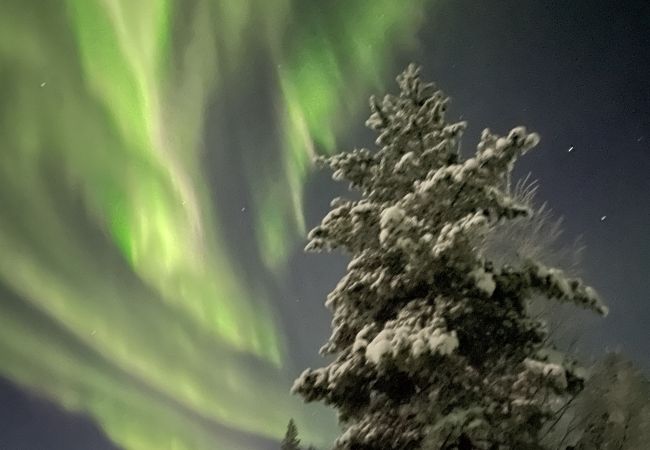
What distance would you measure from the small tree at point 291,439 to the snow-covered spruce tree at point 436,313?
35.9 ft

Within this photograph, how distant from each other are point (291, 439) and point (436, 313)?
12.4m

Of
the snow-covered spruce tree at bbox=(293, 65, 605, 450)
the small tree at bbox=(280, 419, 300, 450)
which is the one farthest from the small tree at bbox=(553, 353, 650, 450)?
the small tree at bbox=(280, 419, 300, 450)

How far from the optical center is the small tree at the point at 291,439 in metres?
16.5

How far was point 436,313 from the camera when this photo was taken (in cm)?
573

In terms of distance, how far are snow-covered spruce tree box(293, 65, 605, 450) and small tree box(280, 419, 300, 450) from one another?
10948 mm

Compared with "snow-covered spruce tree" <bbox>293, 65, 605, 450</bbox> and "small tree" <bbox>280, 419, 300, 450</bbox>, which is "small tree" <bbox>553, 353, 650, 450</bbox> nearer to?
"snow-covered spruce tree" <bbox>293, 65, 605, 450</bbox>

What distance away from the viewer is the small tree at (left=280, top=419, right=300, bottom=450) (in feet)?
54.2

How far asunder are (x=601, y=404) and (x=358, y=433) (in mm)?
6796

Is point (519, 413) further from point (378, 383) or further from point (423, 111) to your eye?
point (423, 111)

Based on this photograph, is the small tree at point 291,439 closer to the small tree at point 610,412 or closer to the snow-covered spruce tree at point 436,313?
the small tree at point 610,412

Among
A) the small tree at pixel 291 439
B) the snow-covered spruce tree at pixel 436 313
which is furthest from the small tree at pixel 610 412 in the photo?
the small tree at pixel 291 439

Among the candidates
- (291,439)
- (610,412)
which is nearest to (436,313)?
(610,412)

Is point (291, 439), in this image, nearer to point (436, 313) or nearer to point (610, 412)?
point (610, 412)

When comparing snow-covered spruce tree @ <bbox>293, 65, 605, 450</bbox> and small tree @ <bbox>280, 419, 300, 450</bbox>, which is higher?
small tree @ <bbox>280, 419, 300, 450</bbox>
